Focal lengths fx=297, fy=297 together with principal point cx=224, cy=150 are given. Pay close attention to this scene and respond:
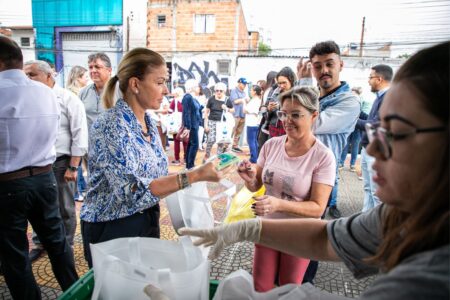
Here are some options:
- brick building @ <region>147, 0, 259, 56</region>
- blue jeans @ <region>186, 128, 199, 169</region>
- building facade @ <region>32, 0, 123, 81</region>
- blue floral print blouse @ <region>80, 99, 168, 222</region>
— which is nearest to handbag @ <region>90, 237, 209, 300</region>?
blue floral print blouse @ <region>80, 99, 168, 222</region>

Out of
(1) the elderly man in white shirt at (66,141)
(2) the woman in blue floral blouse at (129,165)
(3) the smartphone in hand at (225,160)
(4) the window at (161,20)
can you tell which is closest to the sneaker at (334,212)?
(3) the smartphone in hand at (225,160)

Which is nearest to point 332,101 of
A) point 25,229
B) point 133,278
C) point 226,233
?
point 226,233

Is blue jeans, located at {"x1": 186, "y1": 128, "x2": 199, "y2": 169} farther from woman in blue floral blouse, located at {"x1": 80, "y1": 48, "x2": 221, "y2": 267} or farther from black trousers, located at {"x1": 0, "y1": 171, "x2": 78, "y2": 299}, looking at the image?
woman in blue floral blouse, located at {"x1": 80, "y1": 48, "x2": 221, "y2": 267}

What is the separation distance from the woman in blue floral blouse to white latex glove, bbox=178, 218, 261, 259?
1.26ft

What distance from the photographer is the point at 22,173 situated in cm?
207

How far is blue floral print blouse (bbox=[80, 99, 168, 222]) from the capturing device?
152 centimetres

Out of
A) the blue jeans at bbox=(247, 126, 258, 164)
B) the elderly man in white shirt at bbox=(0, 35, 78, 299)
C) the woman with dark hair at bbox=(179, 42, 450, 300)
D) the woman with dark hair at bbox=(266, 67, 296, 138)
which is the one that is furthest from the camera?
the blue jeans at bbox=(247, 126, 258, 164)

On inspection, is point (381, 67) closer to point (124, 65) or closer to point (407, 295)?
point (124, 65)

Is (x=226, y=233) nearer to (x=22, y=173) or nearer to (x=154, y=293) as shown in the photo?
(x=154, y=293)

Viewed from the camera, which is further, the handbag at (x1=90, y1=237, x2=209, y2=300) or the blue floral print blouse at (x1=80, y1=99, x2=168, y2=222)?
the blue floral print blouse at (x1=80, y1=99, x2=168, y2=222)

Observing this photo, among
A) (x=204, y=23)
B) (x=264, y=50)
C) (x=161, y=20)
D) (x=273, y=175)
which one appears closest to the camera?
(x=273, y=175)

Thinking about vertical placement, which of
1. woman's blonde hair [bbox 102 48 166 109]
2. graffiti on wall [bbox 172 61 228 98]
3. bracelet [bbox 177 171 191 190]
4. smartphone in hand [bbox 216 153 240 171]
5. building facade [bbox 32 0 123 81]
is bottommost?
bracelet [bbox 177 171 191 190]

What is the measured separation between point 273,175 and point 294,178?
6.3 inches

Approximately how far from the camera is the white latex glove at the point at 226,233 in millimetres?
1256
